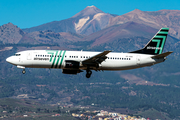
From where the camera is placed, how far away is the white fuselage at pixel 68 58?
86.3m

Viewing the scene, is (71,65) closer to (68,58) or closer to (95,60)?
(68,58)

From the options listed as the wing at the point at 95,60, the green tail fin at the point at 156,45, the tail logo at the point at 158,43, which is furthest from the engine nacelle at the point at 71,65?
A: the tail logo at the point at 158,43

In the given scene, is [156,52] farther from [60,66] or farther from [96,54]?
[60,66]

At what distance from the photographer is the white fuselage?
86312mm

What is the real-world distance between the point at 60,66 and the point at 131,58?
19.4 m

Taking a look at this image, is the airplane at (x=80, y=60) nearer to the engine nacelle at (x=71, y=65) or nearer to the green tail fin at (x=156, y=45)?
the engine nacelle at (x=71, y=65)

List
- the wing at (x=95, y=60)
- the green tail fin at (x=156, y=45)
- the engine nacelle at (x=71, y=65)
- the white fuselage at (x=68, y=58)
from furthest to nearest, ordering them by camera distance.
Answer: the green tail fin at (x=156, y=45), the white fuselage at (x=68, y=58), the engine nacelle at (x=71, y=65), the wing at (x=95, y=60)

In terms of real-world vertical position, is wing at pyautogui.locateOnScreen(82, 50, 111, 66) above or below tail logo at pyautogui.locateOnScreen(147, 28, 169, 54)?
below

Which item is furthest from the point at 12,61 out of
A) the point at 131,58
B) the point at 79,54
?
the point at 131,58

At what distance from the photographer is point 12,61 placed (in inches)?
3489

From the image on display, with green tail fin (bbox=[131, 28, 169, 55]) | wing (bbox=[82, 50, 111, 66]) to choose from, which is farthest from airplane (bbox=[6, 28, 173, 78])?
green tail fin (bbox=[131, 28, 169, 55])

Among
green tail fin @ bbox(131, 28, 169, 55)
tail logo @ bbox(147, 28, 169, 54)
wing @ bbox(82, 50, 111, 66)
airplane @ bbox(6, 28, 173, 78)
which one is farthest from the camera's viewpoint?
tail logo @ bbox(147, 28, 169, 54)

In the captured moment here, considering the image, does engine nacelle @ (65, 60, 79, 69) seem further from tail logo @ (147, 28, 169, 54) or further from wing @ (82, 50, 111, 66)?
tail logo @ (147, 28, 169, 54)

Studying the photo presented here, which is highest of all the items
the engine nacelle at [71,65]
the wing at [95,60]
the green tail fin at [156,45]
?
the green tail fin at [156,45]
